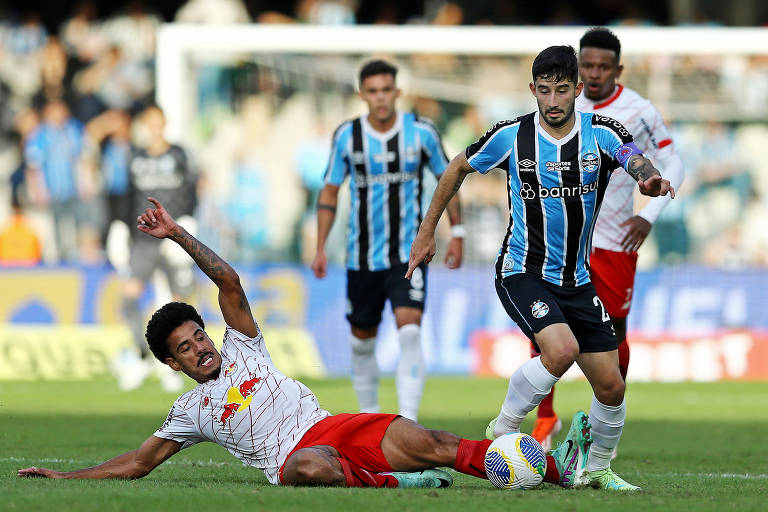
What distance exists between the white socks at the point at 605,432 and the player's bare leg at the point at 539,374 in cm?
40

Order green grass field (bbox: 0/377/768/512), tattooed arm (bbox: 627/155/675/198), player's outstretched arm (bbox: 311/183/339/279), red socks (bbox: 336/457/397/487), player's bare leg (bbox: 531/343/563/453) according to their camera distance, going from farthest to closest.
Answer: player's outstretched arm (bbox: 311/183/339/279)
player's bare leg (bbox: 531/343/563/453)
red socks (bbox: 336/457/397/487)
tattooed arm (bbox: 627/155/675/198)
green grass field (bbox: 0/377/768/512)

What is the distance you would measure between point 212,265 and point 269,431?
908 mm

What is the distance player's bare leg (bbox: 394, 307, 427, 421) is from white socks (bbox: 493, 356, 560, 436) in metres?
2.34

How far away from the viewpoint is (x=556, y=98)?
21.9 feet

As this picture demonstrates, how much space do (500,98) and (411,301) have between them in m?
7.94

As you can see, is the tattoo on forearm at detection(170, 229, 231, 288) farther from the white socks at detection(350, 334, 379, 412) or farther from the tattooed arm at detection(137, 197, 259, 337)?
the white socks at detection(350, 334, 379, 412)

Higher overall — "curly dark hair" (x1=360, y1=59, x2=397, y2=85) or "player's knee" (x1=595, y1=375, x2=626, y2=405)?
"curly dark hair" (x1=360, y1=59, x2=397, y2=85)

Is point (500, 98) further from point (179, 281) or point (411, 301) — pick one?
point (411, 301)

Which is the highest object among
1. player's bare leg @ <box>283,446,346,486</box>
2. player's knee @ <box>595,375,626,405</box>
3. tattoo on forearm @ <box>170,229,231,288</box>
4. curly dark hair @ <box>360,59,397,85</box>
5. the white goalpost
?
the white goalpost

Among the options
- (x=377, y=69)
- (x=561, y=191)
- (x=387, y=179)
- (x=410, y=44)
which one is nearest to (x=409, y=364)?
(x=387, y=179)

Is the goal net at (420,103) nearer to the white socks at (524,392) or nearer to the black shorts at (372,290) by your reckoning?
the black shorts at (372,290)

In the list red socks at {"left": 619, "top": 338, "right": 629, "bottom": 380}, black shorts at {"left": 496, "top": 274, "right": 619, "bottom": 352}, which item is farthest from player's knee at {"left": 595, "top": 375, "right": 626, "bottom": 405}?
red socks at {"left": 619, "top": 338, "right": 629, "bottom": 380}

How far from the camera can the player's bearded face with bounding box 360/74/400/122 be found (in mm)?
9648

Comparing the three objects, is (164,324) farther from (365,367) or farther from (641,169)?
(365,367)
